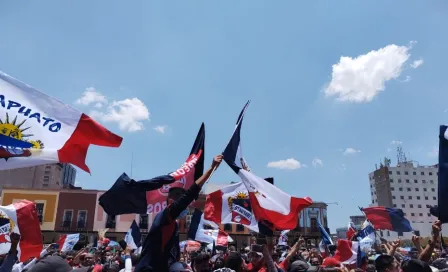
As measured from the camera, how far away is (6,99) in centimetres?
499

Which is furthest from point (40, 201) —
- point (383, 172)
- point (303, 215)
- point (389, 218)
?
point (383, 172)

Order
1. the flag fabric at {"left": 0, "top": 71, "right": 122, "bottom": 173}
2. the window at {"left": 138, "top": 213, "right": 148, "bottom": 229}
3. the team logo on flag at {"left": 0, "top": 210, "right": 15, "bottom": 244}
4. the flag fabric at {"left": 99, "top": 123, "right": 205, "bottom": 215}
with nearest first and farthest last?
the flag fabric at {"left": 0, "top": 71, "right": 122, "bottom": 173}
the flag fabric at {"left": 99, "top": 123, "right": 205, "bottom": 215}
the team logo on flag at {"left": 0, "top": 210, "right": 15, "bottom": 244}
the window at {"left": 138, "top": 213, "right": 148, "bottom": 229}

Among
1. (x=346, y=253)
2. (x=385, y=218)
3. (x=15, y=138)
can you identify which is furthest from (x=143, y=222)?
(x=15, y=138)

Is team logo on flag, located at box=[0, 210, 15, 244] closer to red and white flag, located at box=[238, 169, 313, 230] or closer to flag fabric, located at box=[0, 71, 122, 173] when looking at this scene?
flag fabric, located at box=[0, 71, 122, 173]

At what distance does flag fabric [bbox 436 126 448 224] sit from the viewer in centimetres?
467

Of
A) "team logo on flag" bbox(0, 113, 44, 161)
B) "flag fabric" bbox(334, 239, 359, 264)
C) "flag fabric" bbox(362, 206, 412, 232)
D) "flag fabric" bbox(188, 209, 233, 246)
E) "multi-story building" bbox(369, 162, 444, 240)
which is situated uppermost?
"multi-story building" bbox(369, 162, 444, 240)

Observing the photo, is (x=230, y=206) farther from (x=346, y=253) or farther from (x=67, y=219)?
(x=67, y=219)

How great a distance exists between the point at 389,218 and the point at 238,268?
33.9 ft

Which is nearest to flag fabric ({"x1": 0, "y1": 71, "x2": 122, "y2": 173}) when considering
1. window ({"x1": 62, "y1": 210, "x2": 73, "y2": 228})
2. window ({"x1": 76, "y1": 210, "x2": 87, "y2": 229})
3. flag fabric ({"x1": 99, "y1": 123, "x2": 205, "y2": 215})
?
flag fabric ({"x1": 99, "y1": 123, "x2": 205, "y2": 215})

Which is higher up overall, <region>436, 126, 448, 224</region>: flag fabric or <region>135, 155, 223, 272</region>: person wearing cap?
<region>436, 126, 448, 224</region>: flag fabric

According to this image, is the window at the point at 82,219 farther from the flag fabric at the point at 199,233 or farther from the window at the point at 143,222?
the flag fabric at the point at 199,233

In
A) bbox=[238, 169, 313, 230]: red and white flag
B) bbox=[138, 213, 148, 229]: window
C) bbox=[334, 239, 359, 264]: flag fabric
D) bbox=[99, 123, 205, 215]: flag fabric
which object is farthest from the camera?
bbox=[138, 213, 148, 229]: window

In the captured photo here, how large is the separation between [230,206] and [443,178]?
629 centimetres

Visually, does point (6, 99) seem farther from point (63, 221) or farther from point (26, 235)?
point (63, 221)
